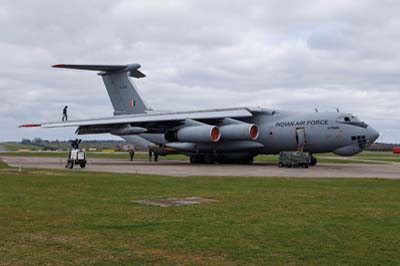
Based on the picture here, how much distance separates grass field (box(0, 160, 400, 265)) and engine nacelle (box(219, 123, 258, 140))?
16264 mm

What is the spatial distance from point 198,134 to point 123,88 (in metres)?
8.89

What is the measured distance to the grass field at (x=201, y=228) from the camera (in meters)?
6.21

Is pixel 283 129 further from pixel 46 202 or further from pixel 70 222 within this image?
pixel 70 222

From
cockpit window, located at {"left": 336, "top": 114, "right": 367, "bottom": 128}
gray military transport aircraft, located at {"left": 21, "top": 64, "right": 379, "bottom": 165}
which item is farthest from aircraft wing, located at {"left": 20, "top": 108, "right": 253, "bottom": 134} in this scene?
cockpit window, located at {"left": 336, "top": 114, "right": 367, "bottom": 128}

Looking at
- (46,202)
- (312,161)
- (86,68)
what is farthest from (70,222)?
(86,68)

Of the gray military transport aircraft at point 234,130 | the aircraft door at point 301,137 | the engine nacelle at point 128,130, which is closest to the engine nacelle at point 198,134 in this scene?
the gray military transport aircraft at point 234,130

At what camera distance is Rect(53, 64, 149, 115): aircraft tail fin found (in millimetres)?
36969

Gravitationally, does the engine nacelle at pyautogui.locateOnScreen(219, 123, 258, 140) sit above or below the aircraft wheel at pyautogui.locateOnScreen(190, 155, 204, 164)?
above

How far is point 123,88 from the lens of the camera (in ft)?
122

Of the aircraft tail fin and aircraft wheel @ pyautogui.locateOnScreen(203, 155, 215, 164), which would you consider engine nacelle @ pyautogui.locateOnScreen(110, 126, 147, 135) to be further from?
aircraft wheel @ pyautogui.locateOnScreen(203, 155, 215, 164)

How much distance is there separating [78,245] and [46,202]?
455cm

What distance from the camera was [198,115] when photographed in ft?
109

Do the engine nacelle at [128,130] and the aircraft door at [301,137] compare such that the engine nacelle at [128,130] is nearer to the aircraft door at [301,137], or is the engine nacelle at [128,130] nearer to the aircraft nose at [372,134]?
the aircraft door at [301,137]

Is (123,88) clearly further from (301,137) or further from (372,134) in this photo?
(372,134)
